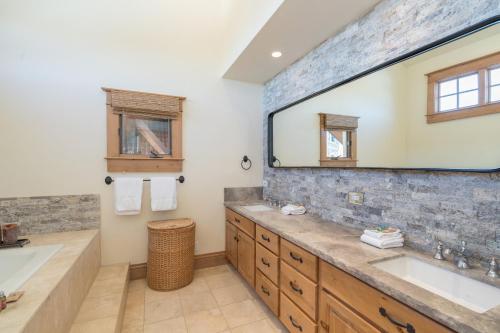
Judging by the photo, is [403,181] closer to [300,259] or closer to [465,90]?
[465,90]

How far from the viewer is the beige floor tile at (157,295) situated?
2402 millimetres

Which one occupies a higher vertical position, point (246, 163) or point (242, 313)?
point (246, 163)

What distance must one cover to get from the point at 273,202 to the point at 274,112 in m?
1.14

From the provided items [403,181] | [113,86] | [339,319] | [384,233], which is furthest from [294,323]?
[113,86]

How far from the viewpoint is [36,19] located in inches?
94.2

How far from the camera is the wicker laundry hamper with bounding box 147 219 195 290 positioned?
254cm

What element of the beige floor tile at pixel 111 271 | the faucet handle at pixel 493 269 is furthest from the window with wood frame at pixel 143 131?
the faucet handle at pixel 493 269

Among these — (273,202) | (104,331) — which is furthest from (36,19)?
(273,202)

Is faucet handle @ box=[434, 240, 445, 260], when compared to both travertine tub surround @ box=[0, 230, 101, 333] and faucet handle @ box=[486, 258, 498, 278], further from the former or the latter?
travertine tub surround @ box=[0, 230, 101, 333]

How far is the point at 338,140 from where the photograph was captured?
2.08m

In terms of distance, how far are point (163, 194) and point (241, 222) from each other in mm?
956

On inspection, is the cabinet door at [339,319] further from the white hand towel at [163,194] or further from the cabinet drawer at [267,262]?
the white hand towel at [163,194]

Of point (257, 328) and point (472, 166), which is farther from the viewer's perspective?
point (257, 328)

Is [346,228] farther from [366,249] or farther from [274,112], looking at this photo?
[274,112]
